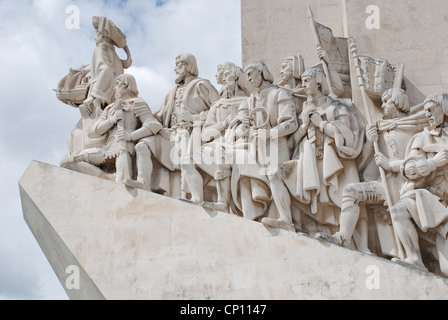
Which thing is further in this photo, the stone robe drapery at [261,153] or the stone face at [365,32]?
the stone face at [365,32]

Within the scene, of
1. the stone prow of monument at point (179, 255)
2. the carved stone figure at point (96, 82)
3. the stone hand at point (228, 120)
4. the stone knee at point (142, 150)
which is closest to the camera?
the stone prow of monument at point (179, 255)

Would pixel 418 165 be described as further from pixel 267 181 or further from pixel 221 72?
pixel 221 72

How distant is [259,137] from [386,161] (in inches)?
56.4

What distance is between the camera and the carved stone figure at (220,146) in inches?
355

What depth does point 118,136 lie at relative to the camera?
9.83 meters

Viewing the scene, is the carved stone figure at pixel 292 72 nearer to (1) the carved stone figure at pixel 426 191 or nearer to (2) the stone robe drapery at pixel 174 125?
(2) the stone robe drapery at pixel 174 125

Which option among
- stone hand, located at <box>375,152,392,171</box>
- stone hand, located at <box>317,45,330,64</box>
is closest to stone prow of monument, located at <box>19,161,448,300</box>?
Answer: stone hand, located at <box>375,152,392,171</box>

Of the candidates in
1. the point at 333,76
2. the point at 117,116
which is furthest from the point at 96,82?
the point at 333,76

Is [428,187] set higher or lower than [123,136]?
lower

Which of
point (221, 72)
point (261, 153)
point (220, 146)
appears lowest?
point (261, 153)

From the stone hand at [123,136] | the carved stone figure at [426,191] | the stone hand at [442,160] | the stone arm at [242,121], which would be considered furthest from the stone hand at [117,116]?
the stone hand at [442,160]

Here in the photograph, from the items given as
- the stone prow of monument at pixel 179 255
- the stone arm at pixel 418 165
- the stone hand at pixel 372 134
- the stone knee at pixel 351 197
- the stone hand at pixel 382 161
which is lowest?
the stone prow of monument at pixel 179 255

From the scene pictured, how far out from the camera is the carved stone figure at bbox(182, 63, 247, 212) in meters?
9.02

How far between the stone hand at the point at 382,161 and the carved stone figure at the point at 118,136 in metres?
2.74
